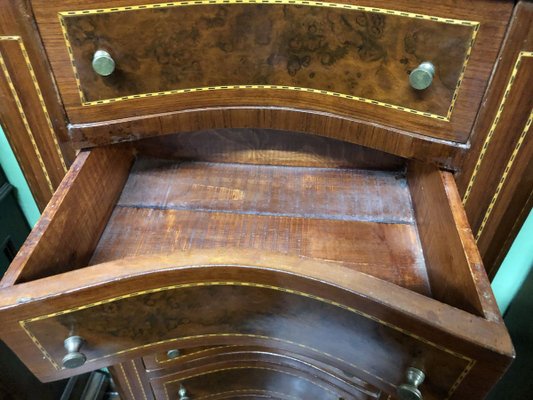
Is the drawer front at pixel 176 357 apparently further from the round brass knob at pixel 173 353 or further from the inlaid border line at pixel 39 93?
the inlaid border line at pixel 39 93

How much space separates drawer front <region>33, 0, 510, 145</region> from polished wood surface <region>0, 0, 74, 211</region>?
21 millimetres

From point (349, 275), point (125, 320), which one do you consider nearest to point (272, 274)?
point (349, 275)

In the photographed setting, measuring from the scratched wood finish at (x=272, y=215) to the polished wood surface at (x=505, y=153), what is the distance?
0.11m

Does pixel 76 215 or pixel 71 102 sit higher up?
pixel 71 102

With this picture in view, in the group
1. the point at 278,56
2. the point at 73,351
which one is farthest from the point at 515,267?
the point at 73,351

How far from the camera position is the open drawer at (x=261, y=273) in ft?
1.52

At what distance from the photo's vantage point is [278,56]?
→ 23.7 inches

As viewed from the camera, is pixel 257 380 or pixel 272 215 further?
pixel 257 380

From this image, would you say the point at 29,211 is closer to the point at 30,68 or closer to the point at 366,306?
the point at 30,68

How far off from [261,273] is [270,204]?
25cm

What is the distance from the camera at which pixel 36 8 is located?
542 millimetres

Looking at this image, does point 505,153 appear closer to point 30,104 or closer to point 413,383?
point 413,383

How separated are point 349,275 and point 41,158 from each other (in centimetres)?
51

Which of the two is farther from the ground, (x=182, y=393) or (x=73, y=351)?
(x=73, y=351)
